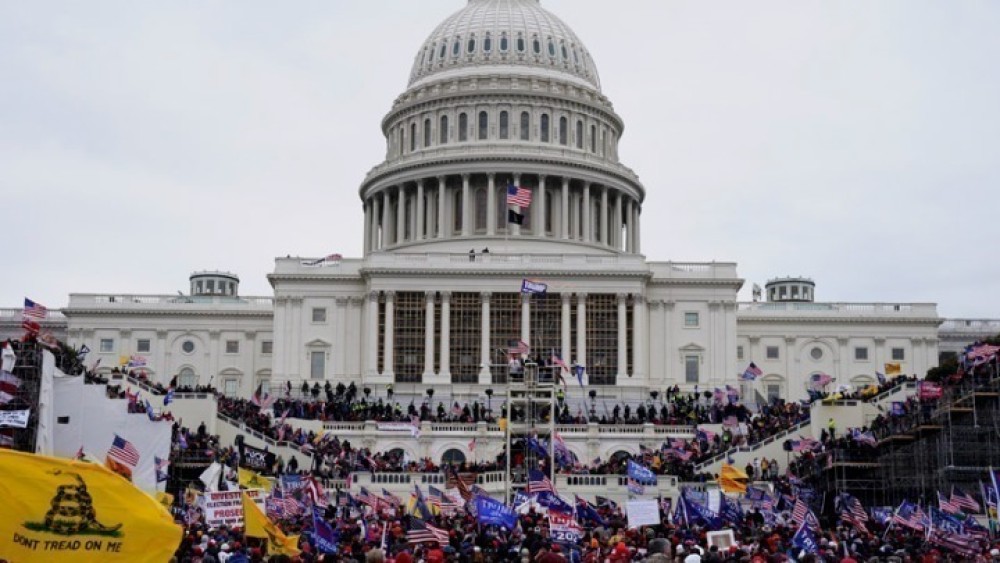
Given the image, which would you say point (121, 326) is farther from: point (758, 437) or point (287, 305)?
point (758, 437)

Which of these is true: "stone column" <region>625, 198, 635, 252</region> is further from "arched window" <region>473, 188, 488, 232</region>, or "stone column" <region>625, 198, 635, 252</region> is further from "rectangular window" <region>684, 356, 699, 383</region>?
"rectangular window" <region>684, 356, 699, 383</region>

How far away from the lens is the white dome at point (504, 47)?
411 ft

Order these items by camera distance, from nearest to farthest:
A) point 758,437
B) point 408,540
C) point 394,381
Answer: point 408,540, point 758,437, point 394,381

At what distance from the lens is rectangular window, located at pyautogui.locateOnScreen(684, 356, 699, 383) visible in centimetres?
10588

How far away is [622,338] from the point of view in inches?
4063

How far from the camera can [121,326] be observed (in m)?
117

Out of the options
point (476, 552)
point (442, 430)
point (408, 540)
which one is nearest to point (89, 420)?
point (442, 430)

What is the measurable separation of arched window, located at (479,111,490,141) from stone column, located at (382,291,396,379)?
2234 cm

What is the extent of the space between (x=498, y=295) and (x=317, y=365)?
13318mm

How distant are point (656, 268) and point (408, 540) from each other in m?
74.0

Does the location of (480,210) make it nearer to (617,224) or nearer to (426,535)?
(617,224)

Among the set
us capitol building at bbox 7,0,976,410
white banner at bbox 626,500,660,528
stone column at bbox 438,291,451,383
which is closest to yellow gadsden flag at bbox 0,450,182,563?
white banner at bbox 626,500,660,528

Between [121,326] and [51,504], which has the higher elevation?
[121,326]

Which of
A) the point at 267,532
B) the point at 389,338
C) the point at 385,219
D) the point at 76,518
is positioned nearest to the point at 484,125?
the point at 385,219
